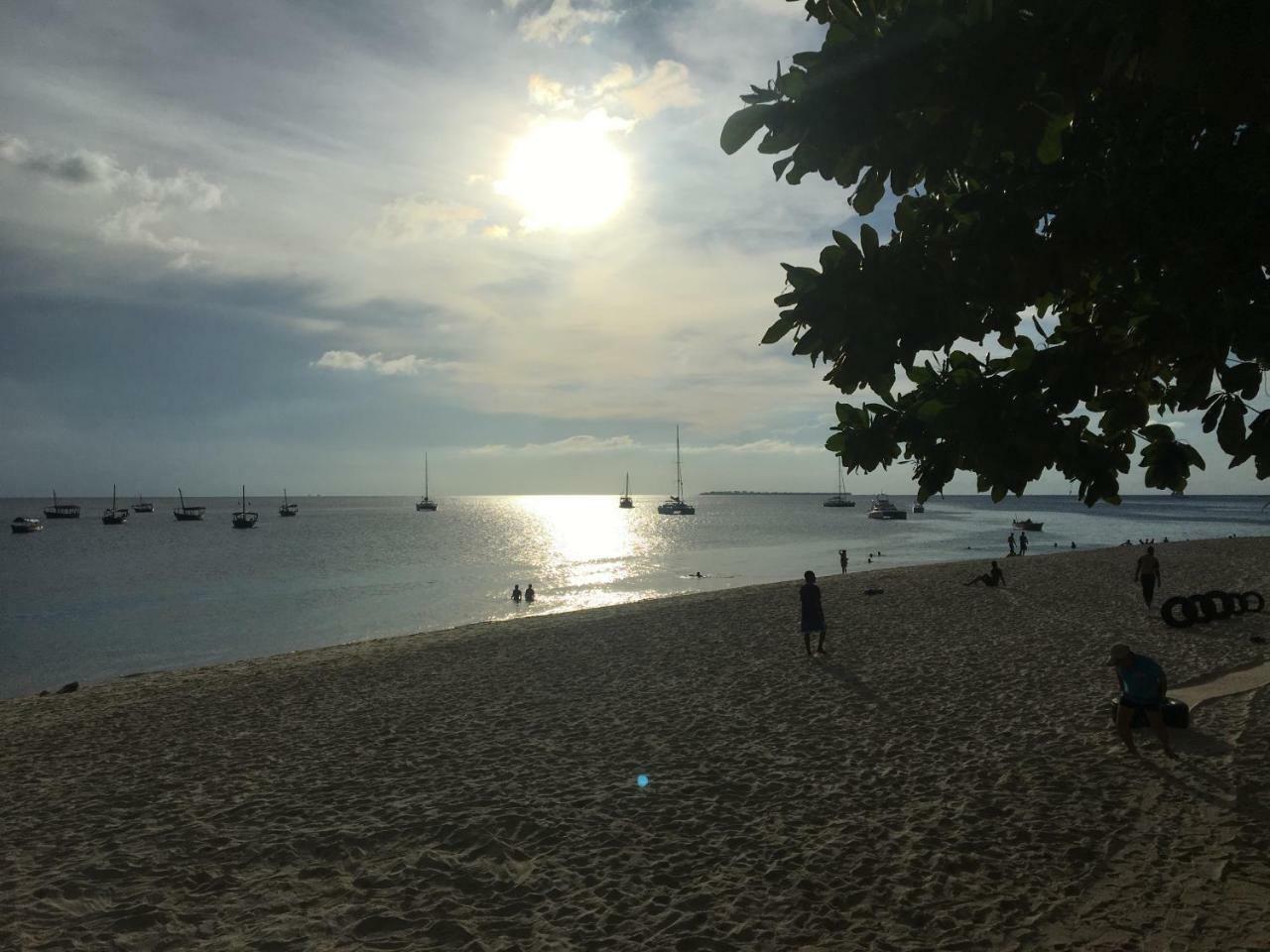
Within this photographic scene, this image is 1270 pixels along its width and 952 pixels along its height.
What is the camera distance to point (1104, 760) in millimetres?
9266

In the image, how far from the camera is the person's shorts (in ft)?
29.9

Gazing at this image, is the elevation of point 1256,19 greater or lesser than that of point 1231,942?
greater

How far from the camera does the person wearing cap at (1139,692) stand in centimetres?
905

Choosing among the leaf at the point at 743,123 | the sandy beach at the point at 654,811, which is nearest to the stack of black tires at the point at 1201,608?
the sandy beach at the point at 654,811

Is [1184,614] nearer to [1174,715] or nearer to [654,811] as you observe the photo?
[1174,715]

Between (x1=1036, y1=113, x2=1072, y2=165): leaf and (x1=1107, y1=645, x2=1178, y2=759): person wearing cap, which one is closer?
(x1=1036, y1=113, x2=1072, y2=165): leaf

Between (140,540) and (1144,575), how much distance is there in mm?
117620

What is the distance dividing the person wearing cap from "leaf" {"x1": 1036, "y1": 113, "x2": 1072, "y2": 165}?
22.6ft

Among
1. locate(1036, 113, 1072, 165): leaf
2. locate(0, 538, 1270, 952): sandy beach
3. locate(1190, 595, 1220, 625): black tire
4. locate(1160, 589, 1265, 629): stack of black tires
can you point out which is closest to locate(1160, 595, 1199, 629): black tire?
locate(1160, 589, 1265, 629): stack of black tires

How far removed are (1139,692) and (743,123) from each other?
8.72 m

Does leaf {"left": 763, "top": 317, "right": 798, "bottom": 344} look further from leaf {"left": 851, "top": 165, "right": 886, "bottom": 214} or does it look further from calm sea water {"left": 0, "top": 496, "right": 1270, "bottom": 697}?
calm sea water {"left": 0, "top": 496, "right": 1270, "bottom": 697}

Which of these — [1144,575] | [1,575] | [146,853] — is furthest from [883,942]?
[1,575]

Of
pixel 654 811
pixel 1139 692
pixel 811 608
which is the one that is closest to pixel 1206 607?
pixel 811 608

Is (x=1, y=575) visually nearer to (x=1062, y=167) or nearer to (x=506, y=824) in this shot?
(x=506, y=824)
